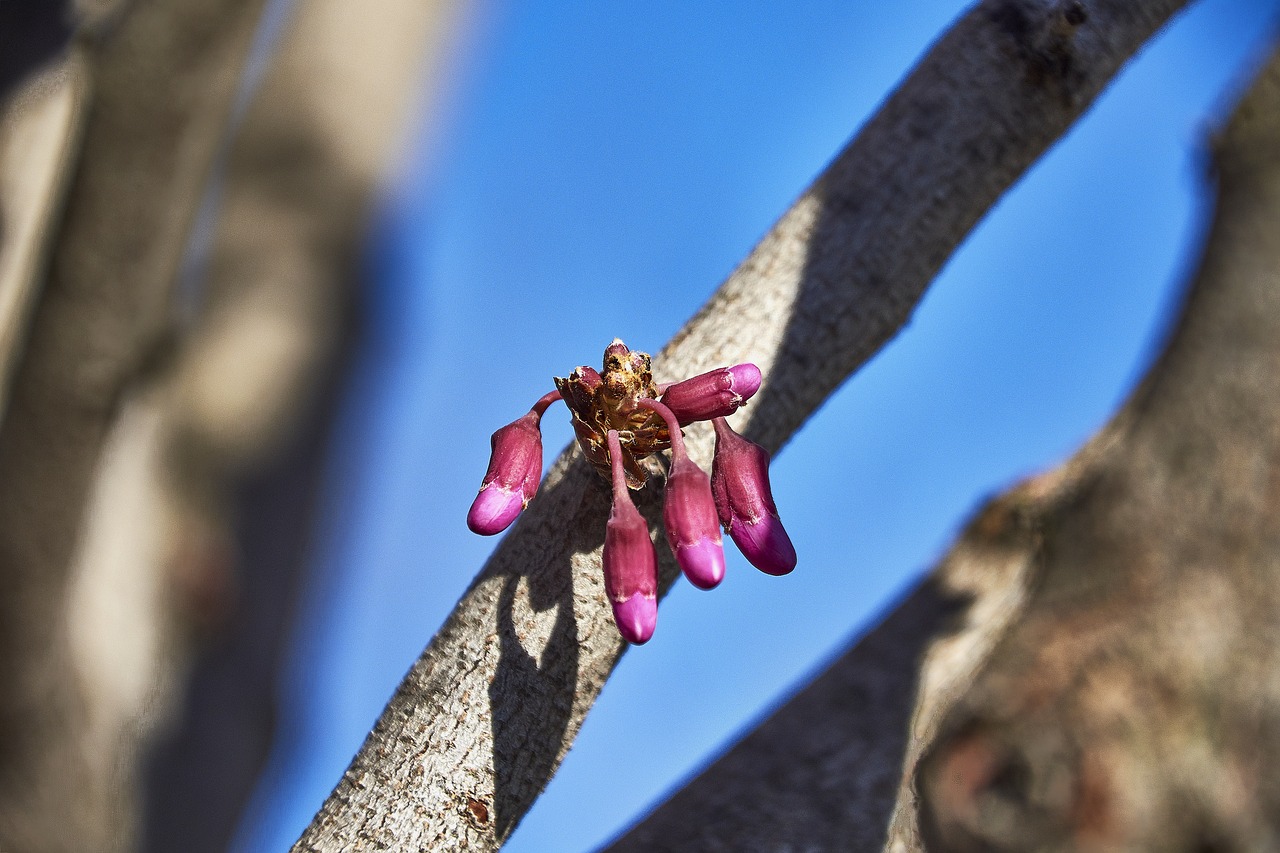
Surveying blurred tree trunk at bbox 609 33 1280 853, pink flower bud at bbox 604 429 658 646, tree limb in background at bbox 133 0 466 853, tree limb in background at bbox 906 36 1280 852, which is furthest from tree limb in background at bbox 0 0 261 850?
tree limb in background at bbox 906 36 1280 852

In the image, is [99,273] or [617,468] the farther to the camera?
[99,273]

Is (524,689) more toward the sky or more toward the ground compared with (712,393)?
more toward the ground

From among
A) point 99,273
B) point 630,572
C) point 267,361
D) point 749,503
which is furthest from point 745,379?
point 267,361

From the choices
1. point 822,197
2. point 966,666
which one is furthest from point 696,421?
point 966,666

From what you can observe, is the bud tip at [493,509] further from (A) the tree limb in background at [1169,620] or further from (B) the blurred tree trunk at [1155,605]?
(A) the tree limb in background at [1169,620]

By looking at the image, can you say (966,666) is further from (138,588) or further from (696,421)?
(138,588)

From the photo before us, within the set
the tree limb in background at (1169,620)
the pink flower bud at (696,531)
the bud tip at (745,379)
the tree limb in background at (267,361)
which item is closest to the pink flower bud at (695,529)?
the pink flower bud at (696,531)

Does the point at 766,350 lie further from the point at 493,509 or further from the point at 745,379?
the point at 493,509

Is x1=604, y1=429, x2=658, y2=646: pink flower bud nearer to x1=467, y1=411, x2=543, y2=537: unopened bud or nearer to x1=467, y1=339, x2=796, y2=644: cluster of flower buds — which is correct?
x1=467, y1=339, x2=796, y2=644: cluster of flower buds
